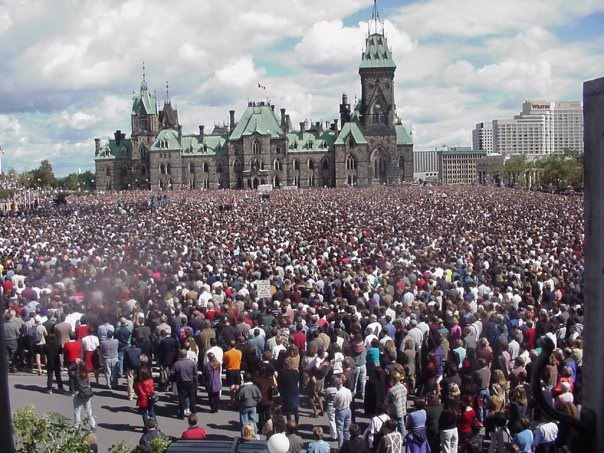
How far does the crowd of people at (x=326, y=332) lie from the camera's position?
9.18m

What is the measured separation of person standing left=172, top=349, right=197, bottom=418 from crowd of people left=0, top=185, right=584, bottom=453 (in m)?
0.03

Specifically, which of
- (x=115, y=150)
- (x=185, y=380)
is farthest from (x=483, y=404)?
(x=115, y=150)

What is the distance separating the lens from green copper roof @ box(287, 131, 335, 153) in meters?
114

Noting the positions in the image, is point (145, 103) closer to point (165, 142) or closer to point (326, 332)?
point (165, 142)

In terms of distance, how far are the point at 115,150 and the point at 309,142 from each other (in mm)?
32866

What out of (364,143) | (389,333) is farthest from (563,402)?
(364,143)

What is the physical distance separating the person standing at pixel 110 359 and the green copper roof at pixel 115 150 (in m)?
113

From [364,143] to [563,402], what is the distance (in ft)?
345

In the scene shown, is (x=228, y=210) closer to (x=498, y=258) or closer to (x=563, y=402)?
(x=498, y=258)

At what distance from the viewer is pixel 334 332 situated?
12586 millimetres

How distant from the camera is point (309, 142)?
378 feet

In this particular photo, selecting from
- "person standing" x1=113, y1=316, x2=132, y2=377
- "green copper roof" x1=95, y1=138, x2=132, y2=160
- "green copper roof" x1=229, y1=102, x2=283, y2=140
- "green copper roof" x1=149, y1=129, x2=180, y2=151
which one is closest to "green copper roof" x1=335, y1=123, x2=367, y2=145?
"green copper roof" x1=229, y1=102, x2=283, y2=140

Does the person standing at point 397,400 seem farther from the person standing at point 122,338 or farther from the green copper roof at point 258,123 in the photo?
the green copper roof at point 258,123

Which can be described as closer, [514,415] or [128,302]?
[514,415]
